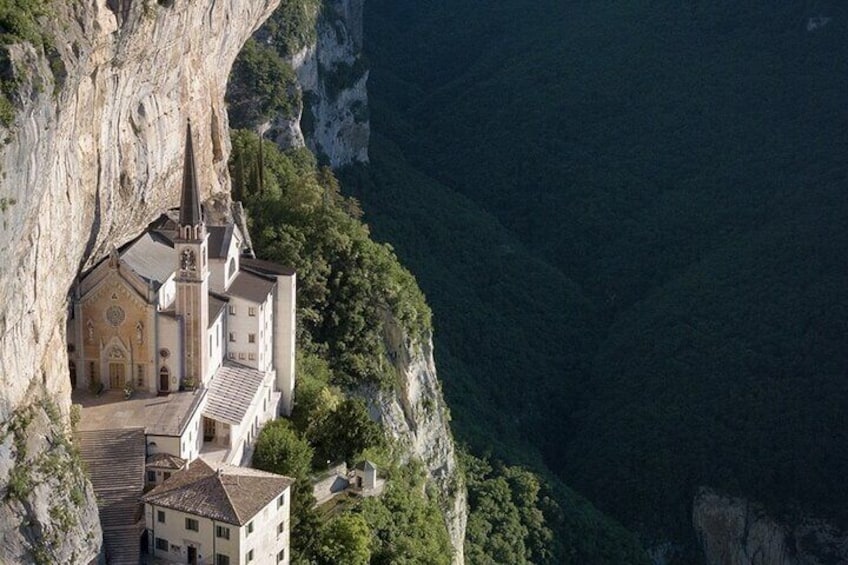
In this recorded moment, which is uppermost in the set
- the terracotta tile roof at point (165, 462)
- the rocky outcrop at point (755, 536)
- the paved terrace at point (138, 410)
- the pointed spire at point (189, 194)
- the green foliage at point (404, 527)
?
the pointed spire at point (189, 194)

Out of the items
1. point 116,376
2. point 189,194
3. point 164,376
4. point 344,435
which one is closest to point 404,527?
point 344,435

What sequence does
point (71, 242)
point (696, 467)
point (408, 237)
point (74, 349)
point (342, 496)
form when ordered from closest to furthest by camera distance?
point (71, 242), point (74, 349), point (342, 496), point (696, 467), point (408, 237)

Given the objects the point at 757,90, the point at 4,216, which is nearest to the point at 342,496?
the point at 4,216

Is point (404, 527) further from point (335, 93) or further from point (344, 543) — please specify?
point (335, 93)

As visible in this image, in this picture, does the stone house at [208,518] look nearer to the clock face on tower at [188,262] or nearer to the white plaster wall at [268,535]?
the white plaster wall at [268,535]

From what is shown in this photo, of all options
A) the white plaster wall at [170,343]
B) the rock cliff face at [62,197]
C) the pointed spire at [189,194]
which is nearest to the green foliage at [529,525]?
the white plaster wall at [170,343]

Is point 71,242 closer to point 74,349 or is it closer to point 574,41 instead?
point 74,349
